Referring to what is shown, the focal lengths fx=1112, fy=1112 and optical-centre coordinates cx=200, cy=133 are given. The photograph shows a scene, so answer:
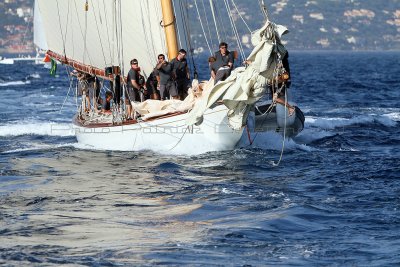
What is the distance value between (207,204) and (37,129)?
60.4ft

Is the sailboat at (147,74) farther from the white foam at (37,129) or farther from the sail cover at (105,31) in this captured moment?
the white foam at (37,129)

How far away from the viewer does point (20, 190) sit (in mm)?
22125

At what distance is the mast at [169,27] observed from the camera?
29.4 m

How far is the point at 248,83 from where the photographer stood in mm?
23234

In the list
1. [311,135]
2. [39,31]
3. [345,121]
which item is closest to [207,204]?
[311,135]

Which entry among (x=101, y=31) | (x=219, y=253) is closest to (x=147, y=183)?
(x=219, y=253)

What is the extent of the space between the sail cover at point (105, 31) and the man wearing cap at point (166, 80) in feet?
7.23

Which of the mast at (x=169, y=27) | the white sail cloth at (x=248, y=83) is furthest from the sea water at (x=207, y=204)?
the mast at (x=169, y=27)

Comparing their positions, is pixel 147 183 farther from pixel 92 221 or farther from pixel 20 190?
pixel 92 221

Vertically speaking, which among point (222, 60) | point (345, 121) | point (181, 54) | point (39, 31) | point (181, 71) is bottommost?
point (345, 121)

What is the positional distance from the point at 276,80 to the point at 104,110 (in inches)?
371

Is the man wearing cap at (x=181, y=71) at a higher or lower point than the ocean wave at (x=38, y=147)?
higher

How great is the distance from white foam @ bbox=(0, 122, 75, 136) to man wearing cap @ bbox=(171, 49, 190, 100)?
7.22 meters

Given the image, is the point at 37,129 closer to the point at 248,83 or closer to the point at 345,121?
the point at 345,121
